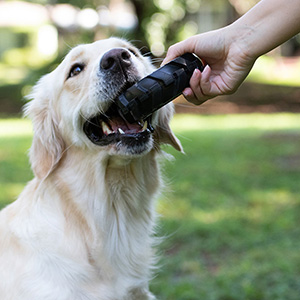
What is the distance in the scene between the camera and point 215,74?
290 centimetres

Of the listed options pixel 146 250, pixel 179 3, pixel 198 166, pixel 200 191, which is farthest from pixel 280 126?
pixel 146 250

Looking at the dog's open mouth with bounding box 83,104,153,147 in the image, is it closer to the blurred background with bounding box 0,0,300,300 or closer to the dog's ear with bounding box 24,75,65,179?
the dog's ear with bounding box 24,75,65,179

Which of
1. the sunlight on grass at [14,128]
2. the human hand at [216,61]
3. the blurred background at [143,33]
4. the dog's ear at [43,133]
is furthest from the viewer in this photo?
the blurred background at [143,33]

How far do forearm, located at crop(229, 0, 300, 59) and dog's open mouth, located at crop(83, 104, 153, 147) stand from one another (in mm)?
762

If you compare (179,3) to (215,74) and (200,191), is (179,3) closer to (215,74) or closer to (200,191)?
(200,191)

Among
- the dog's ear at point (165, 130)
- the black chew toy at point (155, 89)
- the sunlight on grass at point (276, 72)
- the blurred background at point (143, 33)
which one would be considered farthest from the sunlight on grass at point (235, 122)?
the black chew toy at point (155, 89)

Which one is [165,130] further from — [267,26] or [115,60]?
[267,26]

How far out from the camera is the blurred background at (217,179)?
4434 mm

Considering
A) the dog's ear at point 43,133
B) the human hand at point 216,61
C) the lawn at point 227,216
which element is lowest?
the lawn at point 227,216

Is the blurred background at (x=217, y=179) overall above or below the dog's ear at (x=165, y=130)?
below

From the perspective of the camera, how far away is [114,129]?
2926 mm

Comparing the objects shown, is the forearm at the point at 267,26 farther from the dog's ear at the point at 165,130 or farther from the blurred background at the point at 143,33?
the blurred background at the point at 143,33

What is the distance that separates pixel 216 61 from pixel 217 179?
14.9 ft

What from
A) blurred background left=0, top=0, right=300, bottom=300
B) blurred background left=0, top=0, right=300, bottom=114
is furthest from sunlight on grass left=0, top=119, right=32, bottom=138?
blurred background left=0, top=0, right=300, bottom=114
